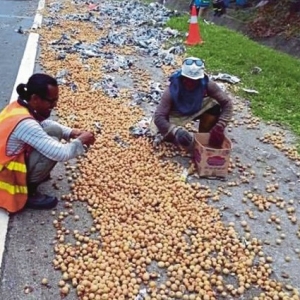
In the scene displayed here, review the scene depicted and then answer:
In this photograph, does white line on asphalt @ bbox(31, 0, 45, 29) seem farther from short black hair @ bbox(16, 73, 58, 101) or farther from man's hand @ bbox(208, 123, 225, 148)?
short black hair @ bbox(16, 73, 58, 101)

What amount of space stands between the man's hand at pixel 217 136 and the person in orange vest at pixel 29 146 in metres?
1.28

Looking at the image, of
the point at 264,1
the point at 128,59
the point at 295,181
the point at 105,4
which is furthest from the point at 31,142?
the point at 105,4

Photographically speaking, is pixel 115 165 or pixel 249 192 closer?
pixel 249 192

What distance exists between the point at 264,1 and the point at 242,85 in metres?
6.18

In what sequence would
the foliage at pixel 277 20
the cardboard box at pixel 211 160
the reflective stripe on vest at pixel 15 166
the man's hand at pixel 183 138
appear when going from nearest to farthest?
the reflective stripe on vest at pixel 15 166 → the cardboard box at pixel 211 160 → the man's hand at pixel 183 138 → the foliage at pixel 277 20

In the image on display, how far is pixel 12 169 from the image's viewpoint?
3.80 m

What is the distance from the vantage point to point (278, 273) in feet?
11.4

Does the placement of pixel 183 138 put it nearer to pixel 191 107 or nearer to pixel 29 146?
pixel 191 107

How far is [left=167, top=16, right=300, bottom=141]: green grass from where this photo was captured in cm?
645

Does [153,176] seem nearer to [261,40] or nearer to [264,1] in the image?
[261,40]

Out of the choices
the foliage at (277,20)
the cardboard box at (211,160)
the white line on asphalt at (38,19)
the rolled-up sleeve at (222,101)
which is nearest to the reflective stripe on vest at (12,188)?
the cardboard box at (211,160)

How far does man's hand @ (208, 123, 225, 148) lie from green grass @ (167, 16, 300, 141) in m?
1.40

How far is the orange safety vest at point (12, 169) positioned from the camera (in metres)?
3.72

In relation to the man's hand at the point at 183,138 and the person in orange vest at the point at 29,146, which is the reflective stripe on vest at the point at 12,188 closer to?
the person in orange vest at the point at 29,146
